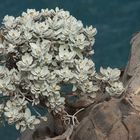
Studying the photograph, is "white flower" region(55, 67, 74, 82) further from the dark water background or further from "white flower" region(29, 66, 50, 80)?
the dark water background

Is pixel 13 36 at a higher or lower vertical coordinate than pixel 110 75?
higher

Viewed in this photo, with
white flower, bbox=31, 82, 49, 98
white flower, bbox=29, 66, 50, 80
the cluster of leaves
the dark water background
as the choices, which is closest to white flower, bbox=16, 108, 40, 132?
the cluster of leaves

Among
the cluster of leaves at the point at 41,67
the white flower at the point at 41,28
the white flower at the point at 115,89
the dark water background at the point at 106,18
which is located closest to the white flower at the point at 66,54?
the cluster of leaves at the point at 41,67

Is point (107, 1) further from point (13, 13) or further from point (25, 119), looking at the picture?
point (25, 119)

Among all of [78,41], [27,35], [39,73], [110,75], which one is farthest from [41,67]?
[110,75]

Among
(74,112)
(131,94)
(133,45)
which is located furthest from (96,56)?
(131,94)

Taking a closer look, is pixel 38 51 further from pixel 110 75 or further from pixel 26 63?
pixel 110 75

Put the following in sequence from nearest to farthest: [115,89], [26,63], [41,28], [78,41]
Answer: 1. [26,63]
2. [41,28]
3. [78,41]
4. [115,89]
